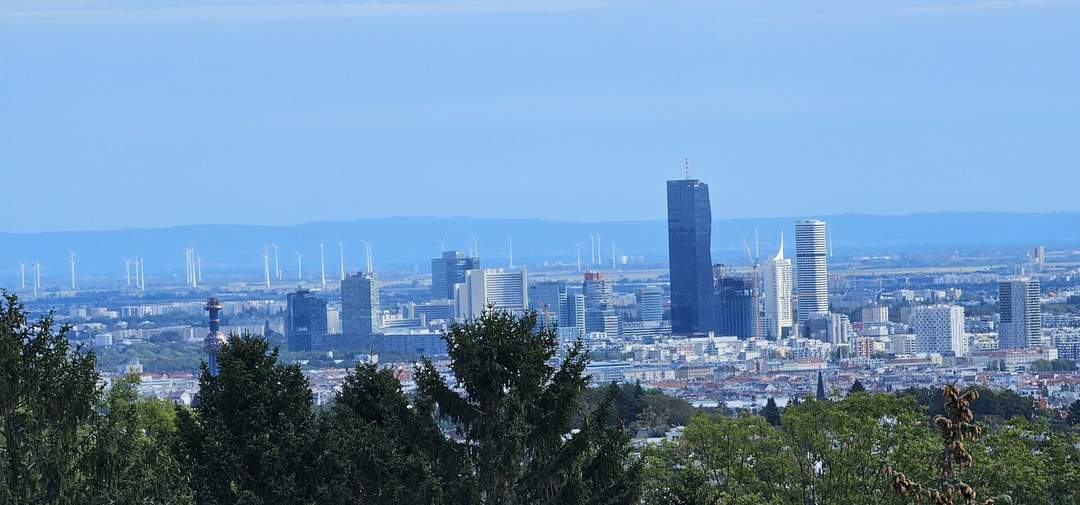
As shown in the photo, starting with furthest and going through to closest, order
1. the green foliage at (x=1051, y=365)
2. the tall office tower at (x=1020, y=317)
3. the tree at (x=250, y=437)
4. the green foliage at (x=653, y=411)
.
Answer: the tall office tower at (x=1020, y=317) < the green foliage at (x=1051, y=365) < the green foliage at (x=653, y=411) < the tree at (x=250, y=437)

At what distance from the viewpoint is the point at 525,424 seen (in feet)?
61.9

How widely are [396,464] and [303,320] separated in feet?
587

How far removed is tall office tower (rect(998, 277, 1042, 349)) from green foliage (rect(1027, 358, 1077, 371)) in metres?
20.8

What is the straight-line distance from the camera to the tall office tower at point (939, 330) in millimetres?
179750

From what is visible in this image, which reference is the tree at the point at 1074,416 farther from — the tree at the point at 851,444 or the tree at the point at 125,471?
the tree at the point at 125,471

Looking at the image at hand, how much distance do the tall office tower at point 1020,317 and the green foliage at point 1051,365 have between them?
2084cm

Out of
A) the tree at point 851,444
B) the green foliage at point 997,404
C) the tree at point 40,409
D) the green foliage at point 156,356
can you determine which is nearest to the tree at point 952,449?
the tree at point 40,409

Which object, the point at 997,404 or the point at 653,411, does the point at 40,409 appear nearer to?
the point at 653,411

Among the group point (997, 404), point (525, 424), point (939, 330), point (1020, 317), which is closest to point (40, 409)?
point (525, 424)

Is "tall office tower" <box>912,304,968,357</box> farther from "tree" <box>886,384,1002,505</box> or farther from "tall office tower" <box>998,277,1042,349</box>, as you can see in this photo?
"tree" <box>886,384,1002,505</box>

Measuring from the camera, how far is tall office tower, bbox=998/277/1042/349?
179m

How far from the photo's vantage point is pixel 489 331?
19.6 m

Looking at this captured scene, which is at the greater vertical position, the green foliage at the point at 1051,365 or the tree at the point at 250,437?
the tree at the point at 250,437

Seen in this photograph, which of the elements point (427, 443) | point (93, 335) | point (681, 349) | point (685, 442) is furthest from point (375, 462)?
point (93, 335)
